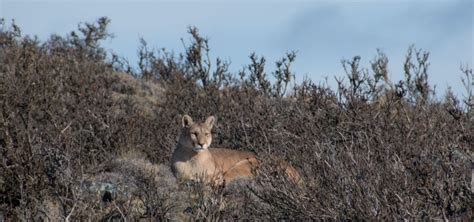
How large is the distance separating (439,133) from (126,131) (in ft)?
17.6

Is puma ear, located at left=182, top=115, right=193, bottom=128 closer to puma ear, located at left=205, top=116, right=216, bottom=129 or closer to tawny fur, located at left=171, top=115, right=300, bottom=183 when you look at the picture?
tawny fur, located at left=171, top=115, right=300, bottom=183

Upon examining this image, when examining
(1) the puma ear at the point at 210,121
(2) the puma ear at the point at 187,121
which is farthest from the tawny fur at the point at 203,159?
(1) the puma ear at the point at 210,121

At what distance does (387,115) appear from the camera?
46.8ft

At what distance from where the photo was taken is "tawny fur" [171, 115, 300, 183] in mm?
13555

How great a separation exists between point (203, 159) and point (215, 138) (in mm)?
2341

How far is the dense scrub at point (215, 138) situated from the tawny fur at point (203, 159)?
0.99 feet

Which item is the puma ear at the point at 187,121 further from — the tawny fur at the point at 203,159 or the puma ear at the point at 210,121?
the puma ear at the point at 210,121

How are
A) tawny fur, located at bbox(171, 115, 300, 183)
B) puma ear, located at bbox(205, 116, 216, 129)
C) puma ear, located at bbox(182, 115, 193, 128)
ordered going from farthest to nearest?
puma ear, located at bbox(205, 116, 216, 129) → puma ear, located at bbox(182, 115, 193, 128) → tawny fur, located at bbox(171, 115, 300, 183)

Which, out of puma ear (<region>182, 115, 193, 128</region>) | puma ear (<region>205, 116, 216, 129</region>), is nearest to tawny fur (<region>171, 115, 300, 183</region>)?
puma ear (<region>182, 115, 193, 128</region>)

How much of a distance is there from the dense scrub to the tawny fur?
0.99 ft

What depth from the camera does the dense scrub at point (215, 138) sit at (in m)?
9.30

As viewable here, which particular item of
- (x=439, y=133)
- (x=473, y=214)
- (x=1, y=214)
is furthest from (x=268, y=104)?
(x=473, y=214)

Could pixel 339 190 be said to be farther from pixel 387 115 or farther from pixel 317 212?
pixel 387 115

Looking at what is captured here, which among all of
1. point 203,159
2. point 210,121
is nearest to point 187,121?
point 210,121
